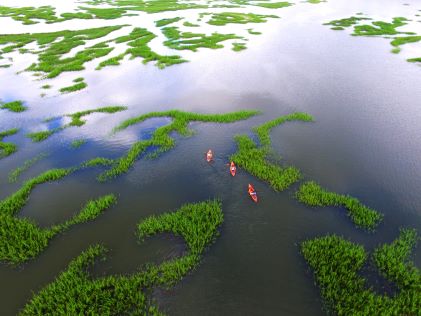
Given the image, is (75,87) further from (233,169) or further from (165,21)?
(165,21)

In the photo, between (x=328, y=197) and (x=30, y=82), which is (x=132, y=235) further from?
(x=30, y=82)

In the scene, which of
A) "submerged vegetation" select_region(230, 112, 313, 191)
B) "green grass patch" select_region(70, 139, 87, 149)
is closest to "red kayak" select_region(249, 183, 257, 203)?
"submerged vegetation" select_region(230, 112, 313, 191)

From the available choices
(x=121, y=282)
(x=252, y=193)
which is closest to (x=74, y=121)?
(x=121, y=282)

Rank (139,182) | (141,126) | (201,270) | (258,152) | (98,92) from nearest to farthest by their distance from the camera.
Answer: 1. (201,270)
2. (139,182)
3. (258,152)
4. (141,126)
5. (98,92)

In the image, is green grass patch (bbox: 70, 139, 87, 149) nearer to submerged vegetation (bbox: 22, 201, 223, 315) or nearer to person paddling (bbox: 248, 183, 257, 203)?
submerged vegetation (bbox: 22, 201, 223, 315)

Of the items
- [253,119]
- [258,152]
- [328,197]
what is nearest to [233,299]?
[328,197]

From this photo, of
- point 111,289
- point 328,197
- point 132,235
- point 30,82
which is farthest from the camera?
point 30,82
